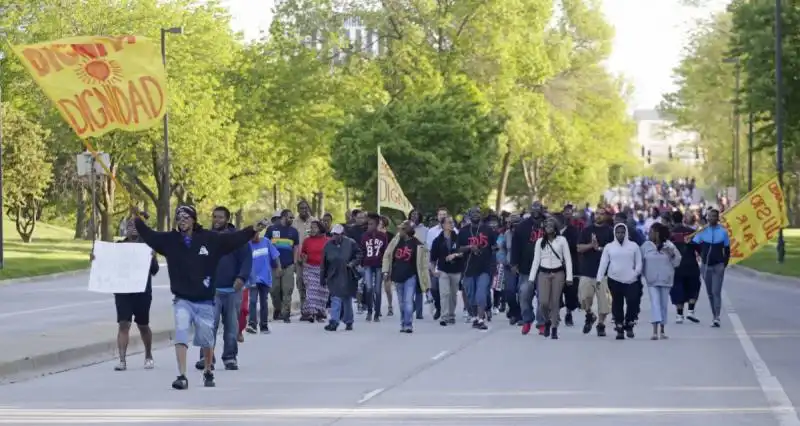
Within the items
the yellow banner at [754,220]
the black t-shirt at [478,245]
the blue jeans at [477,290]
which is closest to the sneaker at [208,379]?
the blue jeans at [477,290]

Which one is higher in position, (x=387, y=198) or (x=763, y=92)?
(x=763, y=92)

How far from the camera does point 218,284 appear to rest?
18.3m

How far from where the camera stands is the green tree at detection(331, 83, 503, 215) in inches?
2162

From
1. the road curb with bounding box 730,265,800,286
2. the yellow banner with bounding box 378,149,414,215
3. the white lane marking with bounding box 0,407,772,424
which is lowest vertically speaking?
the road curb with bounding box 730,265,800,286

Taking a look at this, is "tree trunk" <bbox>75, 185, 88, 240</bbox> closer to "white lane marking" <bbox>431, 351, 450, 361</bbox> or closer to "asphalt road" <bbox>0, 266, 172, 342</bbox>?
"asphalt road" <bbox>0, 266, 172, 342</bbox>

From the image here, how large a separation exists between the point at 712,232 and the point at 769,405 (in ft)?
40.8

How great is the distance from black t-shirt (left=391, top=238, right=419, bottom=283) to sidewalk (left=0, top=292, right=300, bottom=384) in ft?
11.5

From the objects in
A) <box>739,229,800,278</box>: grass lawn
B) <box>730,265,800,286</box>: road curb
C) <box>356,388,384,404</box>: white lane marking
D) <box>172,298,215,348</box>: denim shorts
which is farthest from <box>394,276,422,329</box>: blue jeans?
<box>739,229,800,278</box>: grass lawn

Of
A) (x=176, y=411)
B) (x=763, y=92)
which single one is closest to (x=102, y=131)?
(x=176, y=411)

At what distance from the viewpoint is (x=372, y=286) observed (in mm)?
27859

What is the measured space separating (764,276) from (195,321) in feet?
101

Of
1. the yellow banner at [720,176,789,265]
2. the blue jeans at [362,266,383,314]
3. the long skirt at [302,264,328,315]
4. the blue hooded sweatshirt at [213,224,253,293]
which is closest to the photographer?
the blue hooded sweatshirt at [213,224,253,293]

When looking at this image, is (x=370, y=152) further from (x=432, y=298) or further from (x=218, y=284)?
(x=218, y=284)

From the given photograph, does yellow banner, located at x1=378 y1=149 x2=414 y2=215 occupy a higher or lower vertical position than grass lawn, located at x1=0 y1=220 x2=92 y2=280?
higher
